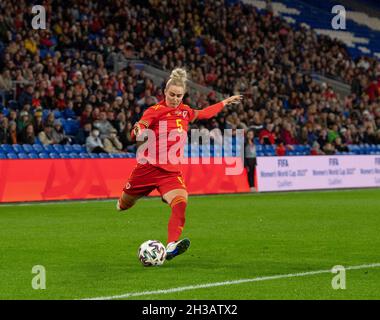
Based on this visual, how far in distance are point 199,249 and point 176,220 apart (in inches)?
74.8

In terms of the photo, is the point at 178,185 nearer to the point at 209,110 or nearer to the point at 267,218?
the point at 209,110

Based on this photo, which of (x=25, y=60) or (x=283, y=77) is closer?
(x=25, y=60)

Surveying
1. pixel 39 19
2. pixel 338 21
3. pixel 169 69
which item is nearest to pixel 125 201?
pixel 39 19

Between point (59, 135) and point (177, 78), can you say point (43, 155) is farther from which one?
point (177, 78)

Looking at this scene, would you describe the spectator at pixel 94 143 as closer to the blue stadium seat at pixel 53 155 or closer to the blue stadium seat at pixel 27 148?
the blue stadium seat at pixel 53 155

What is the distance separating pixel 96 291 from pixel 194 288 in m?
1.00

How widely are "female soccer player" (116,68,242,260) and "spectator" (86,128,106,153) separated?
14011 mm

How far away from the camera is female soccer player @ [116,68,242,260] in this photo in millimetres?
11500

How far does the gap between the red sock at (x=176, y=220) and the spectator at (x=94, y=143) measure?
14.7 m

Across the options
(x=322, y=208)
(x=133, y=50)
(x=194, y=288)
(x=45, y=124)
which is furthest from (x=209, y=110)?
(x=133, y=50)

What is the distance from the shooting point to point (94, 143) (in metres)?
26.2

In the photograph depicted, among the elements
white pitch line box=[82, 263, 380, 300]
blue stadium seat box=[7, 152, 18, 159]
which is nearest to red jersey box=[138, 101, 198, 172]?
white pitch line box=[82, 263, 380, 300]

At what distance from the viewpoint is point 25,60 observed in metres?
27.3

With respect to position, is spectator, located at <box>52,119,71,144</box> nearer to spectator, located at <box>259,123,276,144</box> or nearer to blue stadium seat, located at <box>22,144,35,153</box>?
blue stadium seat, located at <box>22,144,35,153</box>
